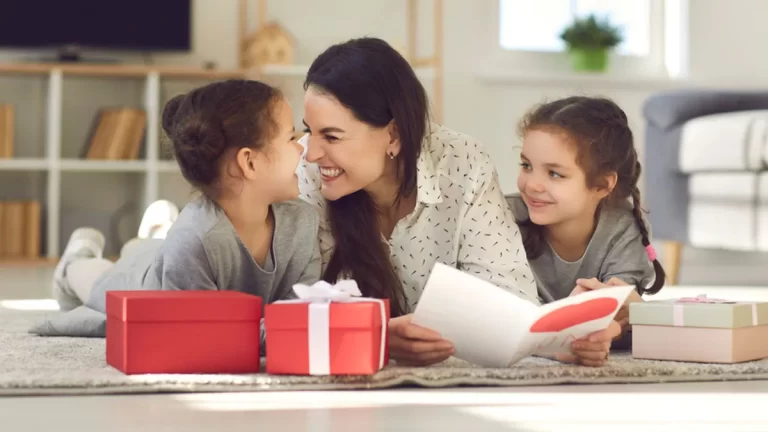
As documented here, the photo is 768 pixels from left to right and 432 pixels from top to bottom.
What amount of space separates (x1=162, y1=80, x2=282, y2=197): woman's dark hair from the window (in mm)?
3272

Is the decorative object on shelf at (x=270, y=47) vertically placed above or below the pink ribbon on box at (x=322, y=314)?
above

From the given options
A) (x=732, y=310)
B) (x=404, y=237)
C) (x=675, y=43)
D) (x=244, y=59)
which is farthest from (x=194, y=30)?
(x=732, y=310)

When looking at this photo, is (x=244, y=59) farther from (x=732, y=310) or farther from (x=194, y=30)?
(x=732, y=310)

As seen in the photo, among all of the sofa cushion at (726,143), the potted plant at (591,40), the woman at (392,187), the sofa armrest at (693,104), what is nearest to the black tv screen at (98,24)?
the potted plant at (591,40)

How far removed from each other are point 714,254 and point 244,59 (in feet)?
6.45

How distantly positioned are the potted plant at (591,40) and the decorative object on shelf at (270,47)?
1152 millimetres

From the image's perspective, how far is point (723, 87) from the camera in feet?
15.7

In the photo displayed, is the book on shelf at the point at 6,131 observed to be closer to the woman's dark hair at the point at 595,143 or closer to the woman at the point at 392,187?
the woman at the point at 392,187

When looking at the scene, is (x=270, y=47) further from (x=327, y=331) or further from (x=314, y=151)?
(x=327, y=331)

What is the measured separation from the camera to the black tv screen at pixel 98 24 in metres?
4.14

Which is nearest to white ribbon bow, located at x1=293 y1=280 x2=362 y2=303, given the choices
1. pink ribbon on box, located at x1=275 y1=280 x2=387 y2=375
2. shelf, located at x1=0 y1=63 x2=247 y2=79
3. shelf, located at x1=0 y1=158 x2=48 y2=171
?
pink ribbon on box, located at x1=275 y1=280 x2=387 y2=375

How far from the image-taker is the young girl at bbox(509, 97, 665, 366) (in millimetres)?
1682

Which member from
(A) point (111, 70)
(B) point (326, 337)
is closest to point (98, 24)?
(A) point (111, 70)

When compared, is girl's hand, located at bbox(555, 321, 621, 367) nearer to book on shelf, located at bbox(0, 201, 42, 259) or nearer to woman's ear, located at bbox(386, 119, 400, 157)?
woman's ear, located at bbox(386, 119, 400, 157)
